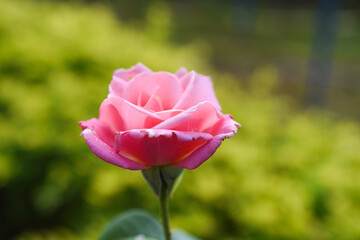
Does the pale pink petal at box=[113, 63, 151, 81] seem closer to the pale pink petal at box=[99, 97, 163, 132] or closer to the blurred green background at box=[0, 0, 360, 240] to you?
the pale pink petal at box=[99, 97, 163, 132]

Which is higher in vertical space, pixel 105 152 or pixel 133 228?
pixel 105 152

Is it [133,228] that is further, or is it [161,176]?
[133,228]

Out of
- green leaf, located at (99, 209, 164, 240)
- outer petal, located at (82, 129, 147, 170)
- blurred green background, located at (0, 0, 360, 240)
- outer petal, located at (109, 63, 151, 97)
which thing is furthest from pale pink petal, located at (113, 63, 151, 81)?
blurred green background, located at (0, 0, 360, 240)

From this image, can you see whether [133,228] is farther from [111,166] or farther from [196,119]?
[111,166]

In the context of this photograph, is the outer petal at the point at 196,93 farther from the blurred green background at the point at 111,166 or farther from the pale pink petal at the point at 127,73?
the blurred green background at the point at 111,166

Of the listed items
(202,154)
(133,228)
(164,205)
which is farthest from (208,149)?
(133,228)

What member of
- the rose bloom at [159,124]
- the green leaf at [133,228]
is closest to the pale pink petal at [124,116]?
the rose bloom at [159,124]

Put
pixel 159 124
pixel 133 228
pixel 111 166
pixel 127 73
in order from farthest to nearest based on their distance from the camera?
pixel 111 166 → pixel 133 228 → pixel 127 73 → pixel 159 124
